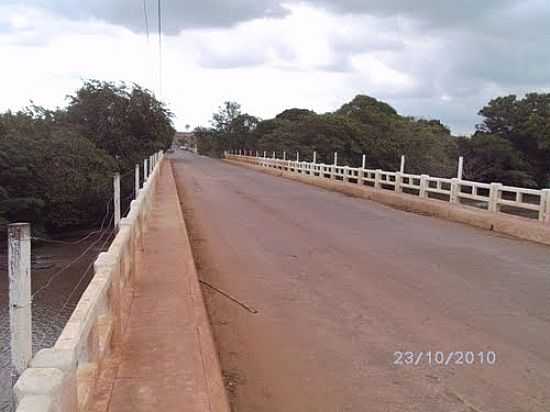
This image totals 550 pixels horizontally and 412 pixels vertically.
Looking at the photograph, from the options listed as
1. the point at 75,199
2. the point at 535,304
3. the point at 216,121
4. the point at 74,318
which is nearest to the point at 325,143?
the point at 75,199

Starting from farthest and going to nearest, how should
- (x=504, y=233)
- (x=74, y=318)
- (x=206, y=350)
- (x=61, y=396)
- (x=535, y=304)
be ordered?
(x=504, y=233) → (x=535, y=304) → (x=206, y=350) → (x=74, y=318) → (x=61, y=396)

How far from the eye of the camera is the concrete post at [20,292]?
8.31 feet

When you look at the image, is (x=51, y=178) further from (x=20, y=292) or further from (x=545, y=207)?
(x=20, y=292)

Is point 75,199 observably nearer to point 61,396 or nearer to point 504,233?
point 504,233

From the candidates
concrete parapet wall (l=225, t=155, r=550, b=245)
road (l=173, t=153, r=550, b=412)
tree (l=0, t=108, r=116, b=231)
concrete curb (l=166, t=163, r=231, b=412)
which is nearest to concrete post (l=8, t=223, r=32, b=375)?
concrete curb (l=166, t=163, r=231, b=412)

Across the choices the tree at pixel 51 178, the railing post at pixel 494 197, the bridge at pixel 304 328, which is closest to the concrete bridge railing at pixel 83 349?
the bridge at pixel 304 328

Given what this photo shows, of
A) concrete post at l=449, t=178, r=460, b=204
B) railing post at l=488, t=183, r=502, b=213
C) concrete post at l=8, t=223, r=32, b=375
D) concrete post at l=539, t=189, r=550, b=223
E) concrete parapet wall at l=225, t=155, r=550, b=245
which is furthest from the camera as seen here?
concrete post at l=449, t=178, r=460, b=204

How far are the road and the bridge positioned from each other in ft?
0.07

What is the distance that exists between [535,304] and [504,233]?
6628mm

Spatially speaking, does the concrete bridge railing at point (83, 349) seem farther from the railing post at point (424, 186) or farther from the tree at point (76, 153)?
the tree at point (76, 153)

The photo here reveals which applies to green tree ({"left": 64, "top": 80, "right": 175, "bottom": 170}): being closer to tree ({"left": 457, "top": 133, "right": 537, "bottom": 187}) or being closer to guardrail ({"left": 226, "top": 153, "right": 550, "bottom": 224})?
guardrail ({"left": 226, "top": 153, "right": 550, "bottom": 224})

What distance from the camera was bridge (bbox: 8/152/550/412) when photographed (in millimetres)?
3986

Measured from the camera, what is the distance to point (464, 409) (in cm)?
423

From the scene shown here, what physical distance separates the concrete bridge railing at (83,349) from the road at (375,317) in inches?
44.8
